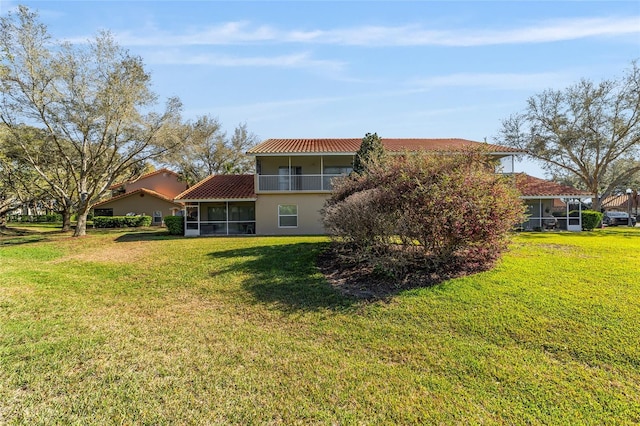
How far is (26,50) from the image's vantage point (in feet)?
52.7

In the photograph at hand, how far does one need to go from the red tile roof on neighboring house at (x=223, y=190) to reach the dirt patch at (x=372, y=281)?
41.8 ft

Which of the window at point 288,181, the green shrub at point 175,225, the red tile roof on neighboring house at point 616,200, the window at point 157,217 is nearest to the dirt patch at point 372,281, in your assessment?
the window at point 288,181

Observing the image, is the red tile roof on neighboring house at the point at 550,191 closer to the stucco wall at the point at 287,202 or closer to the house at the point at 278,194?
the house at the point at 278,194

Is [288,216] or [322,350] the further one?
[288,216]

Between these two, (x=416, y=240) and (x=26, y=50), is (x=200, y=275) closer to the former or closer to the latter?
(x=416, y=240)

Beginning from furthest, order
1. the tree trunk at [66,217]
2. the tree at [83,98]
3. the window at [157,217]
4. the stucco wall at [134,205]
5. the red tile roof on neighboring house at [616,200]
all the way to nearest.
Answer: the red tile roof on neighboring house at [616,200], the window at [157,217], the stucco wall at [134,205], the tree trunk at [66,217], the tree at [83,98]

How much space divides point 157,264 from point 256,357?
760cm

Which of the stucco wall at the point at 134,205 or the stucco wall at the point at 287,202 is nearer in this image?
the stucco wall at the point at 287,202

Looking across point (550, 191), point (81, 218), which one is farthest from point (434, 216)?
point (81, 218)

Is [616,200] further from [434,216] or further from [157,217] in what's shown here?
[157,217]

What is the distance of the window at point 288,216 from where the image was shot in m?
20.5

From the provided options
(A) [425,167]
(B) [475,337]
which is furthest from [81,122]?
(B) [475,337]

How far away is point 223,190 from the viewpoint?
70.8ft

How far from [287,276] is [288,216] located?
1180 centimetres
